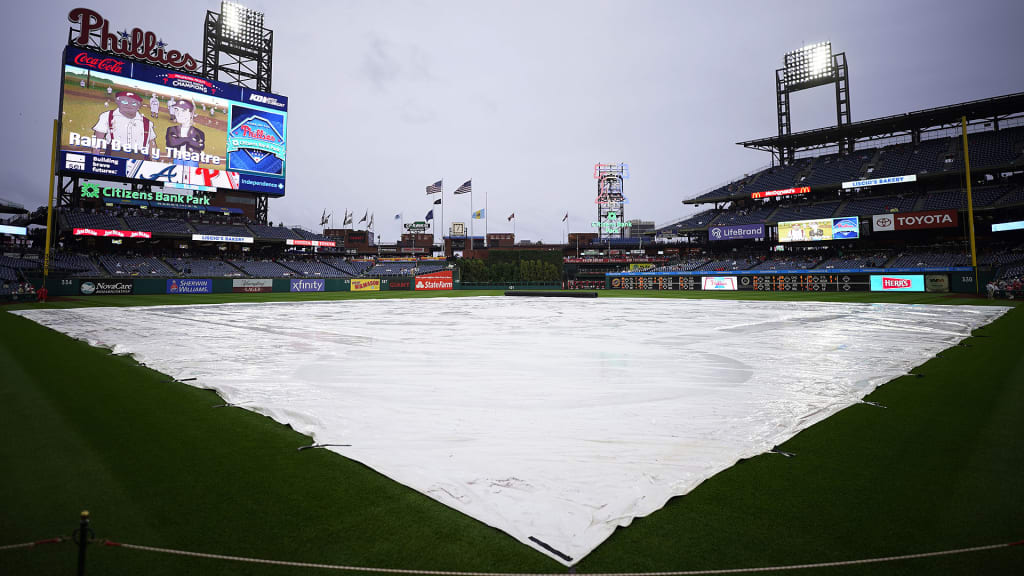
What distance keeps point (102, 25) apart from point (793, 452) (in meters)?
59.8

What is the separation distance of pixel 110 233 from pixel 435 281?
32.8 m

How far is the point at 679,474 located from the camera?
3555 mm

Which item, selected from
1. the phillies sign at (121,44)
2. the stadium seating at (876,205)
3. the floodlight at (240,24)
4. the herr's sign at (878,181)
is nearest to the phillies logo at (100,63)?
the phillies sign at (121,44)

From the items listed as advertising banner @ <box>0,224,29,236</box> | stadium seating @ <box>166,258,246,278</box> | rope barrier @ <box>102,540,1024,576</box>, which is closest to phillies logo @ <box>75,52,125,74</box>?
advertising banner @ <box>0,224,29,236</box>

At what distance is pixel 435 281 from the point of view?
59.1 m

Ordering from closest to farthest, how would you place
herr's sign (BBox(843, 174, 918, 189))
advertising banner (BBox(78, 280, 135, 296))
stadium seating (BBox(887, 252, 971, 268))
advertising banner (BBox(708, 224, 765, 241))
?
advertising banner (BBox(78, 280, 135, 296))
stadium seating (BBox(887, 252, 971, 268))
herr's sign (BBox(843, 174, 918, 189))
advertising banner (BBox(708, 224, 765, 241))

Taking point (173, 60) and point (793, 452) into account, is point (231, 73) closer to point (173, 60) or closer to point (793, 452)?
point (173, 60)

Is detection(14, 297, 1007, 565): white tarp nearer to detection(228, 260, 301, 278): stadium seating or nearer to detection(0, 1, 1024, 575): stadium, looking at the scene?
detection(0, 1, 1024, 575): stadium

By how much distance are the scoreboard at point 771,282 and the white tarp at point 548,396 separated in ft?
117

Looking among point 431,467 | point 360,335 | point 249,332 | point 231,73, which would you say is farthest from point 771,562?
point 231,73

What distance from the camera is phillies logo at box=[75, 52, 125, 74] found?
40.8 m

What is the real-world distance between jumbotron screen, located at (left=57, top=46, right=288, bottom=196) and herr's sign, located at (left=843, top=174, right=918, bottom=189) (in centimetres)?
6248

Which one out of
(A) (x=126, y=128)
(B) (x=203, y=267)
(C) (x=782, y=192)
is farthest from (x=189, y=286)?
(C) (x=782, y=192)

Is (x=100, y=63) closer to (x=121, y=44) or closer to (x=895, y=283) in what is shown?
(x=121, y=44)
